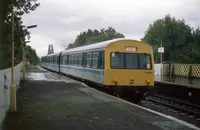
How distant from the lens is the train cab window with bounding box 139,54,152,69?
17.9m

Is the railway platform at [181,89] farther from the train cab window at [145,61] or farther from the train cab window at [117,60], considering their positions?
the train cab window at [117,60]

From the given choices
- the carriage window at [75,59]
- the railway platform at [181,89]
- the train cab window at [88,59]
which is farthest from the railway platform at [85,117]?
the carriage window at [75,59]

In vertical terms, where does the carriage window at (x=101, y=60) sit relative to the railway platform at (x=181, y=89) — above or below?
above

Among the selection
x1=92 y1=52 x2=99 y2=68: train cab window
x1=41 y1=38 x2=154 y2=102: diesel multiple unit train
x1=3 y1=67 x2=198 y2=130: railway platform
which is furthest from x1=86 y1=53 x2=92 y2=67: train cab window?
x1=3 y1=67 x2=198 y2=130: railway platform

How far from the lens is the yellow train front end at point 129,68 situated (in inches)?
684

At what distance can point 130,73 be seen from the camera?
57.6ft

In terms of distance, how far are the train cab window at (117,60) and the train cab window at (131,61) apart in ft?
0.88

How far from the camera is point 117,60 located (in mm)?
17594

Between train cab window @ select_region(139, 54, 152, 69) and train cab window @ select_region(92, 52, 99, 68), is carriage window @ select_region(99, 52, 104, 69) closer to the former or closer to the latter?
train cab window @ select_region(92, 52, 99, 68)

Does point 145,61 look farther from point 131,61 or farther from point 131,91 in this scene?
point 131,91

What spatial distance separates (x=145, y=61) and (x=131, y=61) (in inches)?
27.4

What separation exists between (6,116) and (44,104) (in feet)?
9.10

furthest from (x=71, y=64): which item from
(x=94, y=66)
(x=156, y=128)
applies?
(x=156, y=128)

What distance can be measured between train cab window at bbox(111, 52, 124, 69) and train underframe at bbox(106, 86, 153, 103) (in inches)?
38.0
